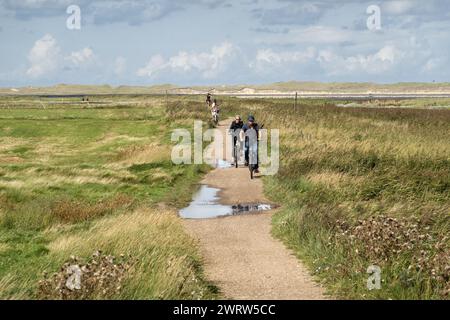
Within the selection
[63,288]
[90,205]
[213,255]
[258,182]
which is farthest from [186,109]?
[63,288]

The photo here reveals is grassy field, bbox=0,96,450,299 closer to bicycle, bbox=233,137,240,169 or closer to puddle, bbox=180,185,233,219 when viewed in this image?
puddle, bbox=180,185,233,219

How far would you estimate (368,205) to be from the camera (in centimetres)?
1838

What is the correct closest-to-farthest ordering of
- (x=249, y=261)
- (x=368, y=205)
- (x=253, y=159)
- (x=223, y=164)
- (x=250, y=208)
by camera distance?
(x=249, y=261) < (x=368, y=205) < (x=250, y=208) < (x=253, y=159) < (x=223, y=164)

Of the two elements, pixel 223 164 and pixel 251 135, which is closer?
pixel 251 135

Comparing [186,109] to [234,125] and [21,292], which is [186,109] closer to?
[234,125]

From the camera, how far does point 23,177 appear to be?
2856 centimetres

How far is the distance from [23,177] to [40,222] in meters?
11.5

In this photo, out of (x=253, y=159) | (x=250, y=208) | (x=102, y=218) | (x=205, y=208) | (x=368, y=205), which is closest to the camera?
(x=102, y=218)

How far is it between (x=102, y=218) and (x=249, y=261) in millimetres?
5593

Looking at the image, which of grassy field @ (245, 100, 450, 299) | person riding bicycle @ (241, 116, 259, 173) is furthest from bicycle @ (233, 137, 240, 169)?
person riding bicycle @ (241, 116, 259, 173)

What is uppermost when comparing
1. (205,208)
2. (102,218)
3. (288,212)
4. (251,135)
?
(251,135)

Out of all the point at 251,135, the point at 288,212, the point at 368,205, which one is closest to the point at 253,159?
the point at 251,135

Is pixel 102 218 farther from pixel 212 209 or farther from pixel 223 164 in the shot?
pixel 223 164

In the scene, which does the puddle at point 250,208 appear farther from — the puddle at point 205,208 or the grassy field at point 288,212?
the grassy field at point 288,212
